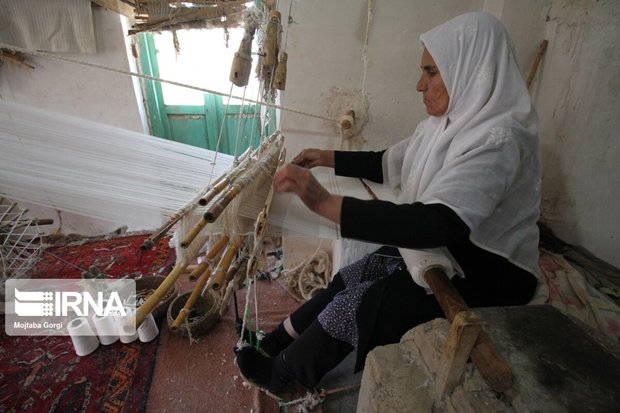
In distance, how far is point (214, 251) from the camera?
0.74 m

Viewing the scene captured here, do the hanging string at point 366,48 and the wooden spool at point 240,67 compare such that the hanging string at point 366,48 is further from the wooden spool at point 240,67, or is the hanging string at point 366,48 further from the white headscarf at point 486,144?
the wooden spool at point 240,67

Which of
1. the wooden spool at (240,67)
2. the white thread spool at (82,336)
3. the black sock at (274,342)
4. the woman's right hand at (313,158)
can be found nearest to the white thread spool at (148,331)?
the white thread spool at (82,336)

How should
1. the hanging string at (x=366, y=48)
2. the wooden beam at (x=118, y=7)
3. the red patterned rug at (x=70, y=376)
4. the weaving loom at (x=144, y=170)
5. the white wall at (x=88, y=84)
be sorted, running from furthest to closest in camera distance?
the white wall at (x=88, y=84) < the wooden beam at (x=118, y=7) < the hanging string at (x=366, y=48) < the red patterned rug at (x=70, y=376) < the weaving loom at (x=144, y=170)

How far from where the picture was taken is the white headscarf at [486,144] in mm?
700

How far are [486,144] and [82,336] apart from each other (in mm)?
1961

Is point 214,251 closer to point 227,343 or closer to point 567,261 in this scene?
point 227,343

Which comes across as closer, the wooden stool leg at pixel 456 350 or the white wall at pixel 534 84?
the wooden stool leg at pixel 456 350

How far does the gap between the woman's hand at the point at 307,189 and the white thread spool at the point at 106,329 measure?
1.40 meters

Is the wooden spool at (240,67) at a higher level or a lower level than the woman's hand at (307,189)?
higher

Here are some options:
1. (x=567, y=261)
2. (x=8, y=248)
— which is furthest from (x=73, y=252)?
(x=567, y=261)

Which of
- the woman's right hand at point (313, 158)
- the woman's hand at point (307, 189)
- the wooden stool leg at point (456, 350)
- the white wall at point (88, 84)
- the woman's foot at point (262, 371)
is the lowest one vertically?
the woman's foot at point (262, 371)

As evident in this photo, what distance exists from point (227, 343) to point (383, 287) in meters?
1.10

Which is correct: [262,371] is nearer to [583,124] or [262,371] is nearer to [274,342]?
[274,342]

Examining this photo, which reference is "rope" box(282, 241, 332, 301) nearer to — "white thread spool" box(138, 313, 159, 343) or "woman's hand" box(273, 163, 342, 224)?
"white thread spool" box(138, 313, 159, 343)
